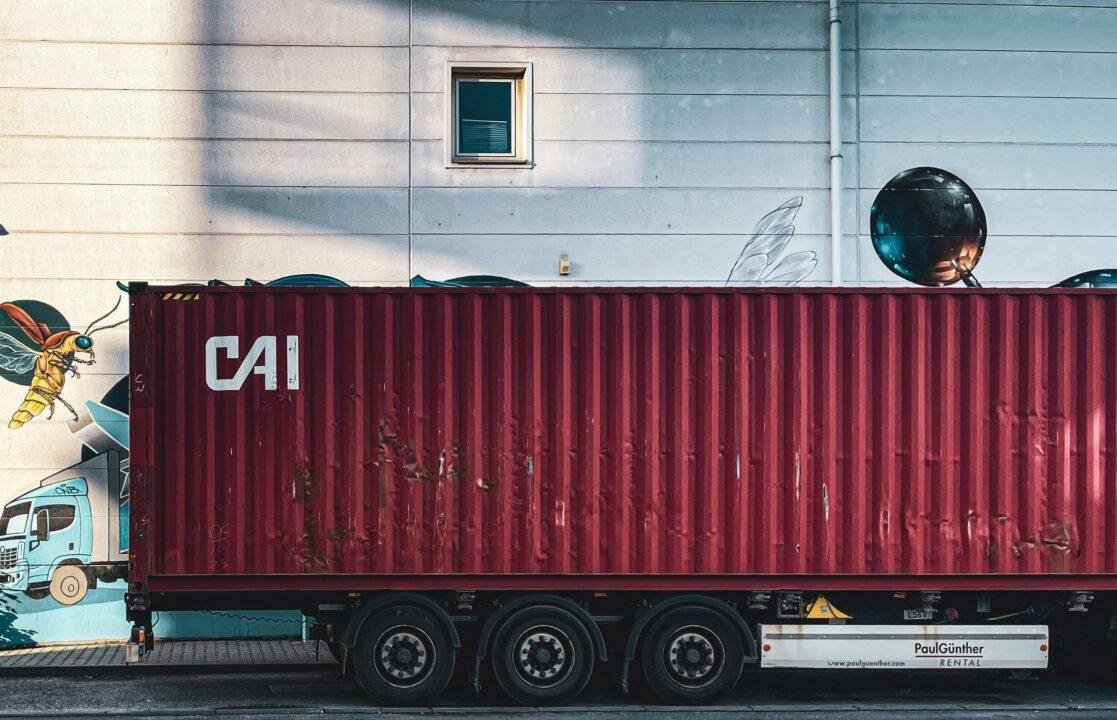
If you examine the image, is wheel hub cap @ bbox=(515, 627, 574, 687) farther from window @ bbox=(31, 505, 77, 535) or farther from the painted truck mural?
window @ bbox=(31, 505, 77, 535)

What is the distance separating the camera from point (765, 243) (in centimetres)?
1390

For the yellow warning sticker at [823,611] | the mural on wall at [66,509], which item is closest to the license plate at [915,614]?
the yellow warning sticker at [823,611]

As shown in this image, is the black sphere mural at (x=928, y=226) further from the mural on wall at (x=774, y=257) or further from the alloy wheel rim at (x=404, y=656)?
the alloy wheel rim at (x=404, y=656)

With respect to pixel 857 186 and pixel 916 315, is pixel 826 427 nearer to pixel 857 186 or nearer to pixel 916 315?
pixel 916 315

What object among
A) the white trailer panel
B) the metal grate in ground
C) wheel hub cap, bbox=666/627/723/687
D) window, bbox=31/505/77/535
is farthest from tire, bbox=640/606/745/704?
window, bbox=31/505/77/535

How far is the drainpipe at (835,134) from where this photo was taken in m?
13.8

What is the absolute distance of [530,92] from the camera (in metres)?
13.8

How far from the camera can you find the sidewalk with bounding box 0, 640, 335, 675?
11906mm

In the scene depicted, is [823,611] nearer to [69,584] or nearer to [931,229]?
[931,229]

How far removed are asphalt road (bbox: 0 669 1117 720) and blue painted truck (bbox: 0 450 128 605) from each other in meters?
1.80

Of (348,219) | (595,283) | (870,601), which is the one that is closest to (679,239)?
(595,283)

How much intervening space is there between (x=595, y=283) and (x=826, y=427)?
4.60 metres

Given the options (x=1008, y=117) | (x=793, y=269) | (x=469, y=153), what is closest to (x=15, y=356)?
(x=469, y=153)

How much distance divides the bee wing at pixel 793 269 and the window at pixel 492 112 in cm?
322
